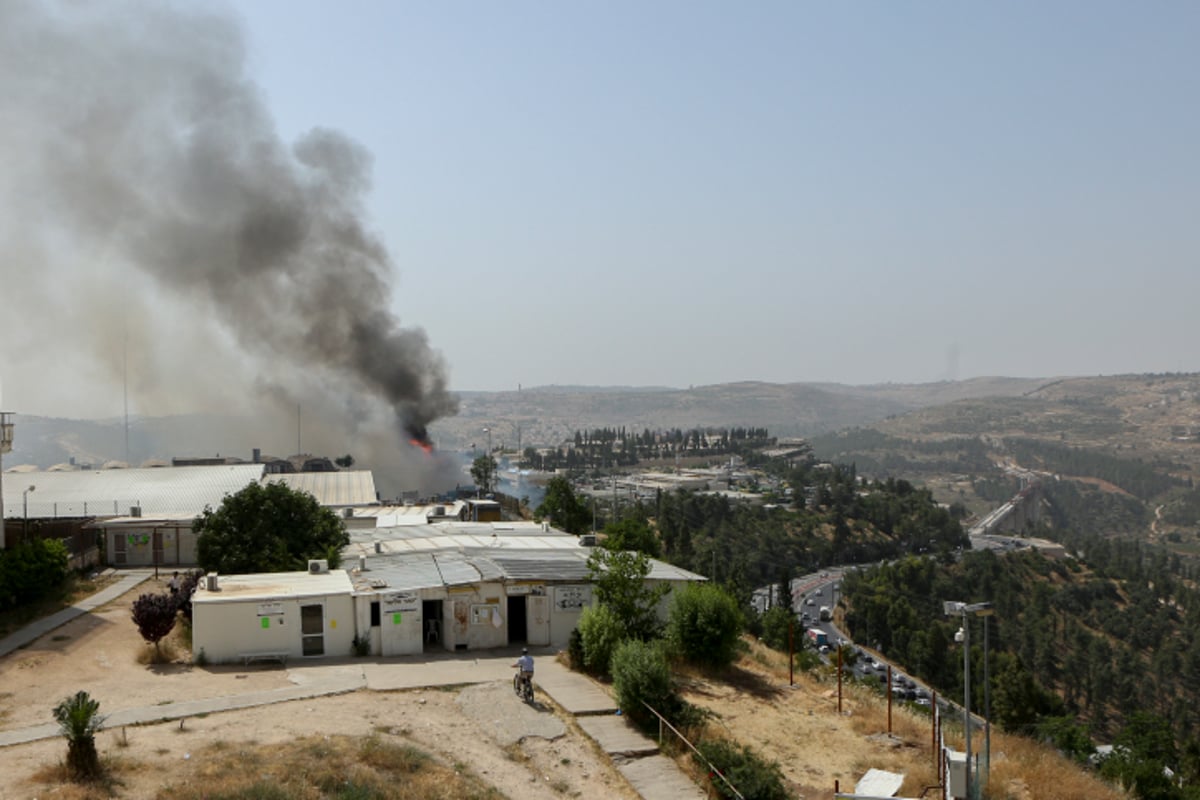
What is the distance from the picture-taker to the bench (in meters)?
23.2

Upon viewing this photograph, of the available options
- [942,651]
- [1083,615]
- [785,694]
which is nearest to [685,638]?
[785,694]

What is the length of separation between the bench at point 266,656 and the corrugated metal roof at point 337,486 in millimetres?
32204

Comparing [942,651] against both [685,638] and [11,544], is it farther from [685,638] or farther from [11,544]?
[11,544]

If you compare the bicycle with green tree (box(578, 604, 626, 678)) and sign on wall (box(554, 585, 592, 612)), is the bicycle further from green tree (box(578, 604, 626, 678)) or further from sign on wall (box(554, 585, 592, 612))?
sign on wall (box(554, 585, 592, 612))

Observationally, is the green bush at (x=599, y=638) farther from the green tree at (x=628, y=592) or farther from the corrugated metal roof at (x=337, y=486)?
the corrugated metal roof at (x=337, y=486)

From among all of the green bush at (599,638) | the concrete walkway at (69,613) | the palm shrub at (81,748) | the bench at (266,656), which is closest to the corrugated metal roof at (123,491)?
A: the concrete walkway at (69,613)

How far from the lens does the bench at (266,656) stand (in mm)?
23250

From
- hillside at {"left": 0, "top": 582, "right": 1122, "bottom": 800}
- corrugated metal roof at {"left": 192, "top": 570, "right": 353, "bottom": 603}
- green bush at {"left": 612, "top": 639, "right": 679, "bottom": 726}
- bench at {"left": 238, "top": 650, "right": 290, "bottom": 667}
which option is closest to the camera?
hillside at {"left": 0, "top": 582, "right": 1122, "bottom": 800}

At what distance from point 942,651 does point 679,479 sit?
93827mm

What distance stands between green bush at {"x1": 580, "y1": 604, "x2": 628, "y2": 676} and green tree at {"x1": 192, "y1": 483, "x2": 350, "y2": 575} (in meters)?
10.5

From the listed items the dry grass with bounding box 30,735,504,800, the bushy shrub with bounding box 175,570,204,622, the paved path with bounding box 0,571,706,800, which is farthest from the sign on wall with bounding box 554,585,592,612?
the bushy shrub with bounding box 175,570,204,622

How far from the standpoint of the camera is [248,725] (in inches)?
703

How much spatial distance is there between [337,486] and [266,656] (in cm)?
3609

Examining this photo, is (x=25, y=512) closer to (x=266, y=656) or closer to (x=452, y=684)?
(x=266, y=656)
